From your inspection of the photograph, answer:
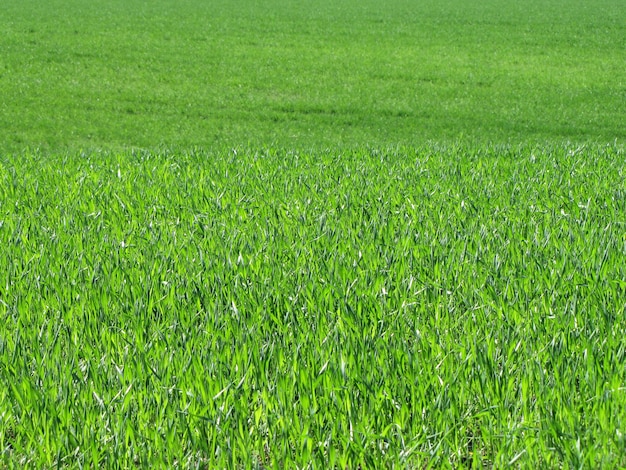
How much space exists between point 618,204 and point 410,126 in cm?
1033

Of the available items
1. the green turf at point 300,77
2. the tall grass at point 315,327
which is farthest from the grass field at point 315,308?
the green turf at point 300,77

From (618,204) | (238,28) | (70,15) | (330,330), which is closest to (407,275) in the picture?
(330,330)

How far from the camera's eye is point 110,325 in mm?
3729

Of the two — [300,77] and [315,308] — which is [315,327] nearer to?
[315,308]

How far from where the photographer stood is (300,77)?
19984mm

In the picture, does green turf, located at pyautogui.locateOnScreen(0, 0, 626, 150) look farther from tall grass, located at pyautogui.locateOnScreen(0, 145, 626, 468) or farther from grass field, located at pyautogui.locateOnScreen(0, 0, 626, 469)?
tall grass, located at pyautogui.locateOnScreen(0, 145, 626, 468)

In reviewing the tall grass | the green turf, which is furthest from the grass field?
the green turf

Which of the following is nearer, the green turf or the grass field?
the grass field

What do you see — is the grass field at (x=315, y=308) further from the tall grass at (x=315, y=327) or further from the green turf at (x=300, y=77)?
the green turf at (x=300, y=77)

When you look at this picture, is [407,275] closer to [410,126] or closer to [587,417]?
[587,417]

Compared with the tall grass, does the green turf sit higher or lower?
lower

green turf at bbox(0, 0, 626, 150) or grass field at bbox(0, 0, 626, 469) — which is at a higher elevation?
grass field at bbox(0, 0, 626, 469)

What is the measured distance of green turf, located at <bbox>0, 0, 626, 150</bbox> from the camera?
51.5ft

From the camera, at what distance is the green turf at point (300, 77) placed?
15688 mm
